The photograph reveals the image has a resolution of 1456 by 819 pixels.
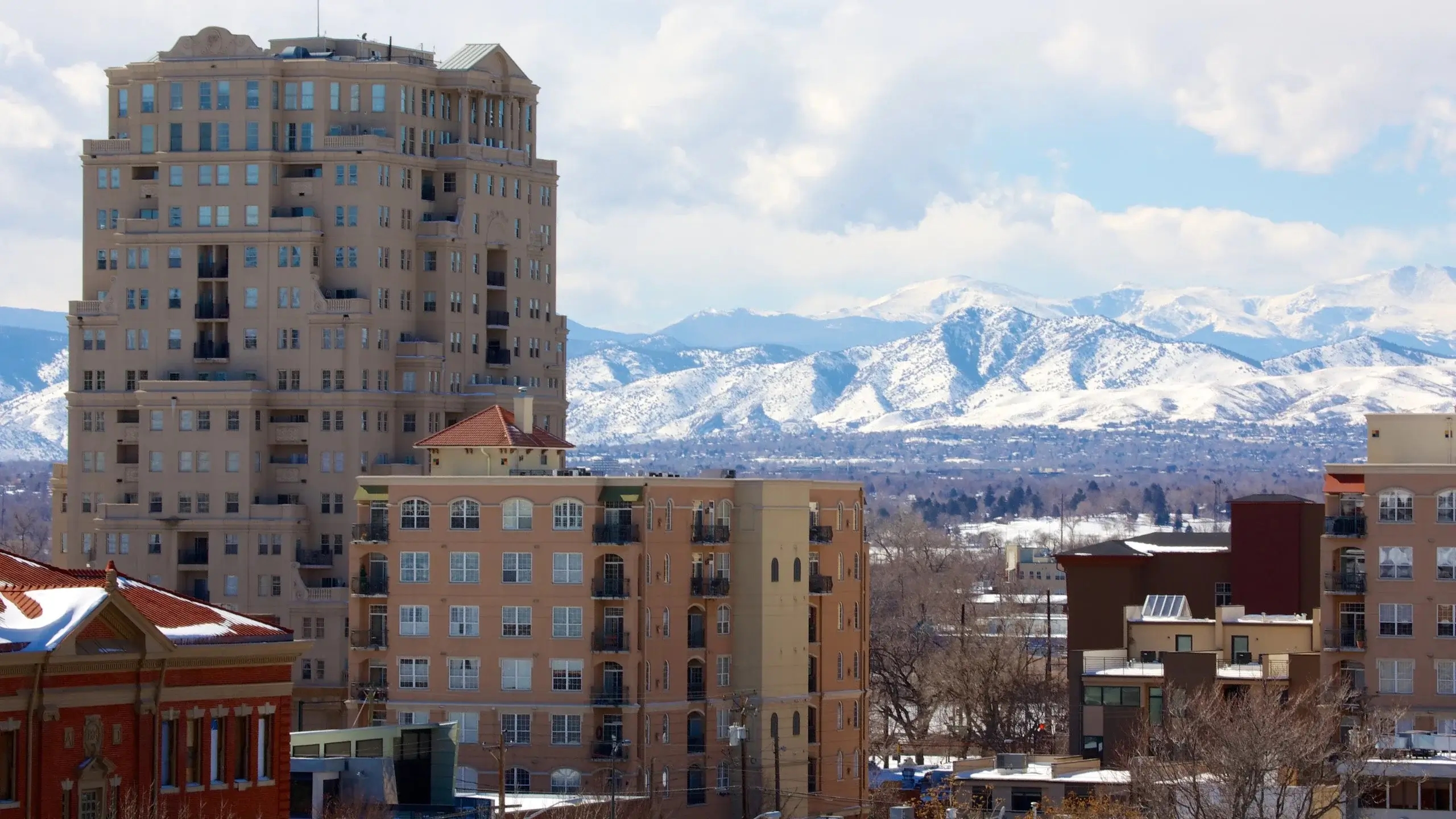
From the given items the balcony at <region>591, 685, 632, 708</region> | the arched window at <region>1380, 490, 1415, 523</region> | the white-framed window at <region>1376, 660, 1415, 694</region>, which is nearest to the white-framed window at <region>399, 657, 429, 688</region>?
the balcony at <region>591, 685, 632, 708</region>

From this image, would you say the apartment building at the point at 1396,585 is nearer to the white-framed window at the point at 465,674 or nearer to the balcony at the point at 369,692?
the white-framed window at the point at 465,674

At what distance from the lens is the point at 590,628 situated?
150 metres

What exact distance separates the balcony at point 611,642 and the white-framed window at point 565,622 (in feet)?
2.70

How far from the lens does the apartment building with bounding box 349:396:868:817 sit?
149250 mm

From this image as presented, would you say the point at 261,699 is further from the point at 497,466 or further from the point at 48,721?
the point at 497,466

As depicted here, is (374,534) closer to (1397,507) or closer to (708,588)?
(708,588)

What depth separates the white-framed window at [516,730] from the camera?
5846 inches

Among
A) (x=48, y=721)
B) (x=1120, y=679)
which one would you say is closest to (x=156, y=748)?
(x=48, y=721)

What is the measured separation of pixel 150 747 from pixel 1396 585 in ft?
220

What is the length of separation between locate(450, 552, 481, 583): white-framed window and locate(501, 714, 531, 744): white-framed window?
6753mm

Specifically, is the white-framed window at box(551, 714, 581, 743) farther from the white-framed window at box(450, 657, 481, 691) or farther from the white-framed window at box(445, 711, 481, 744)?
the white-framed window at box(450, 657, 481, 691)

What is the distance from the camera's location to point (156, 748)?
302 feet

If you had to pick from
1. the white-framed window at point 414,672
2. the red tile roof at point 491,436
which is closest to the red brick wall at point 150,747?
the white-framed window at point 414,672

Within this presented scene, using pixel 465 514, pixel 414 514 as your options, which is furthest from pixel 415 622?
pixel 465 514
